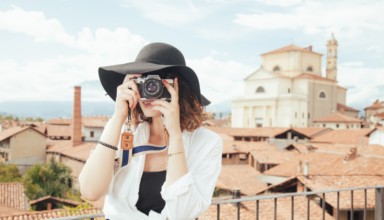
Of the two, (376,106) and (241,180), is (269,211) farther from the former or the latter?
(376,106)

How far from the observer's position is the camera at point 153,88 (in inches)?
57.5

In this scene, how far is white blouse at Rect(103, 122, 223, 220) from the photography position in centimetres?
144

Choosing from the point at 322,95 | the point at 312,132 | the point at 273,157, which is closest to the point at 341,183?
the point at 273,157

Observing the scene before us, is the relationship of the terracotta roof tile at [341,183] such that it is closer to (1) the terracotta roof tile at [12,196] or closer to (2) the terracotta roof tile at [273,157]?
(2) the terracotta roof tile at [273,157]

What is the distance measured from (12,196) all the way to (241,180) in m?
11.1

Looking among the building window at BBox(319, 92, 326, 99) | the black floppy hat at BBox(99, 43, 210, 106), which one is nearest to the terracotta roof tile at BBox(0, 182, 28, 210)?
the black floppy hat at BBox(99, 43, 210, 106)

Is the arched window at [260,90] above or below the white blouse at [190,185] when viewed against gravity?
above

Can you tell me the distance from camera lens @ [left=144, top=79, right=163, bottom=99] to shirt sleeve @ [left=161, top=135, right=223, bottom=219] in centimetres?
30

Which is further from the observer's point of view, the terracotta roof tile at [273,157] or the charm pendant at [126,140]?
the terracotta roof tile at [273,157]

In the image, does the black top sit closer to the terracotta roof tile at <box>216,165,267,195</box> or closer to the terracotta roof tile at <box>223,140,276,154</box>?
the terracotta roof tile at <box>216,165,267,195</box>

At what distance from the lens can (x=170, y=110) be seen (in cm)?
146

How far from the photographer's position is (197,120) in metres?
1.62

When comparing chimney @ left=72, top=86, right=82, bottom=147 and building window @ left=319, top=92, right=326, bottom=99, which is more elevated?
building window @ left=319, top=92, right=326, bottom=99

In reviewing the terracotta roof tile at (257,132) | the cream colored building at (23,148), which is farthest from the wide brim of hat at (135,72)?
the cream colored building at (23,148)
